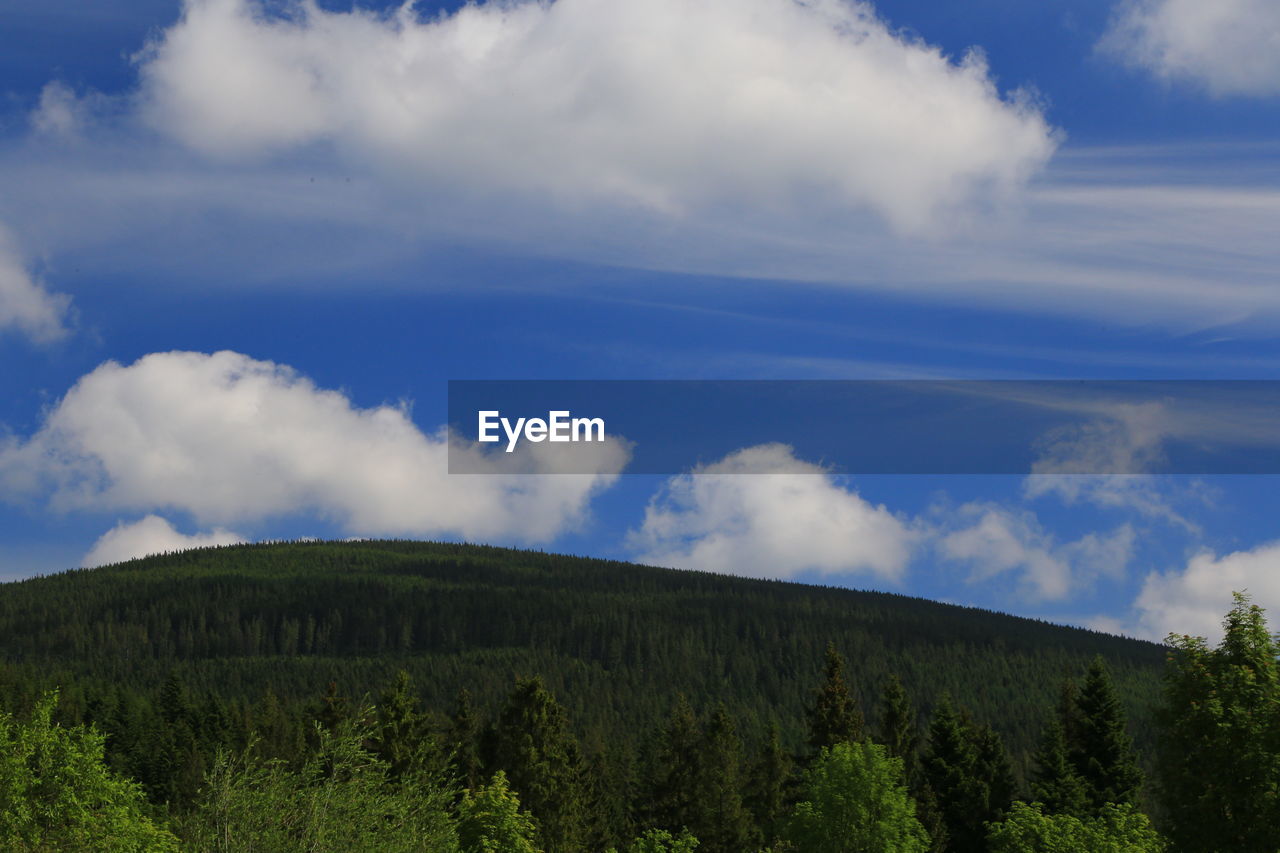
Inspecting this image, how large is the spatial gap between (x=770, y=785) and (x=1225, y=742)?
46.0 meters

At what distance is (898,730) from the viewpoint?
70000 mm

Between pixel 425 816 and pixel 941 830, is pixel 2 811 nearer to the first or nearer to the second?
pixel 425 816

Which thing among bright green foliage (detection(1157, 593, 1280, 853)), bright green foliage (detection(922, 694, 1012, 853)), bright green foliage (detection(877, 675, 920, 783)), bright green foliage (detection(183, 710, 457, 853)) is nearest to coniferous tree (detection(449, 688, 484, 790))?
bright green foliage (detection(877, 675, 920, 783))

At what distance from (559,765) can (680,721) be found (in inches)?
531

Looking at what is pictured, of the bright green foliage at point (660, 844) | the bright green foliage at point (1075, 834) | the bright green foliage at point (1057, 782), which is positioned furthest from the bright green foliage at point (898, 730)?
the bright green foliage at point (660, 844)

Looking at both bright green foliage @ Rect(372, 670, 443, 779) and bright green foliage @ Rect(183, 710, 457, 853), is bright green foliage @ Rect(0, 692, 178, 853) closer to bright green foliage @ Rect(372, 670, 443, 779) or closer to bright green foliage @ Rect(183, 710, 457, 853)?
bright green foliage @ Rect(183, 710, 457, 853)

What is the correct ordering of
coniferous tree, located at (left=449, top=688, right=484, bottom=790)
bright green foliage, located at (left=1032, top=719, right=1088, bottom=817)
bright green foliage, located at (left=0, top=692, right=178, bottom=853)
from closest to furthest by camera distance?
bright green foliage, located at (left=0, top=692, right=178, bottom=853) → bright green foliage, located at (left=1032, top=719, right=1088, bottom=817) → coniferous tree, located at (left=449, top=688, right=484, bottom=790)

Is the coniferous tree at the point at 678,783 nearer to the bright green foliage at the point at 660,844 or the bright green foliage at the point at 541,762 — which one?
the bright green foliage at the point at 541,762

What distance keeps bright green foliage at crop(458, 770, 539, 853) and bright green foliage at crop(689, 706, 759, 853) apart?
933 inches

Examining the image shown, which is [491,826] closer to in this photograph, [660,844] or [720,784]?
[660,844]

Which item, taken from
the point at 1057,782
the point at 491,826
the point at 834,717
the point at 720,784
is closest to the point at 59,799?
the point at 491,826

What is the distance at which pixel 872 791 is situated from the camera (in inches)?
2370

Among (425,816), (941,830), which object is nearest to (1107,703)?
(941,830)

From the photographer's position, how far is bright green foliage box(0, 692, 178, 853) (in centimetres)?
4091
